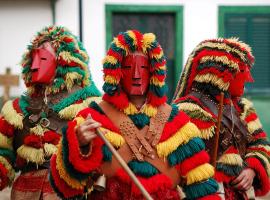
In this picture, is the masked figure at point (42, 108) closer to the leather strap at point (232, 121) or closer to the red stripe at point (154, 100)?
the leather strap at point (232, 121)

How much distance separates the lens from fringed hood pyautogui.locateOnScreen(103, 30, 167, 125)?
3619 mm

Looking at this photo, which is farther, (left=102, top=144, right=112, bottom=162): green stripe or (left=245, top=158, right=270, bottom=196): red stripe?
(left=245, top=158, right=270, bottom=196): red stripe

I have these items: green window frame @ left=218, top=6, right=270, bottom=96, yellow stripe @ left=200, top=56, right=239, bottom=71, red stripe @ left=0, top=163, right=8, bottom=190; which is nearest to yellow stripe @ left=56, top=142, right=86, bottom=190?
red stripe @ left=0, top=163, right=8, bottom=190

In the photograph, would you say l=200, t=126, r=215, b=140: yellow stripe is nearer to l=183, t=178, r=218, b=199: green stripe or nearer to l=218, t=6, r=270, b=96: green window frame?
l=183, t=178, r=218, b=199: green stripe

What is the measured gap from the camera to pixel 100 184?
3426mm

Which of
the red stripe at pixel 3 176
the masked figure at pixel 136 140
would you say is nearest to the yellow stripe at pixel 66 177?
the masked figure at pixel 136 140

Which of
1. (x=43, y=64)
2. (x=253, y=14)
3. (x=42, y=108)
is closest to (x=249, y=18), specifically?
(x=253, y=14)

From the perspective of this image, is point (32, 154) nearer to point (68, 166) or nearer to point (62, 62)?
point (62, 62)

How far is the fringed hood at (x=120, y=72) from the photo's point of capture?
3.62 meters

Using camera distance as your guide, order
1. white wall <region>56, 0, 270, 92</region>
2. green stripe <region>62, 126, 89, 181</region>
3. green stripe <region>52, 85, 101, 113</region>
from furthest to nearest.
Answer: white wall <region>56, 0, 270, 92</region> < green stripe <region>52, 85, 101, 113</region> < green stripe <region>62, 126, 89, 181</region>

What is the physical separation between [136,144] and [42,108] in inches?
68.4

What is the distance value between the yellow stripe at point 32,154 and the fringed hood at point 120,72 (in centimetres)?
145

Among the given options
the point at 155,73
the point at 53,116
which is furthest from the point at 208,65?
the point at 53,116

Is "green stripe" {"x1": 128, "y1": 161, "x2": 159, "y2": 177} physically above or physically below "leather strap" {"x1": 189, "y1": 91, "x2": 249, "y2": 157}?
below
